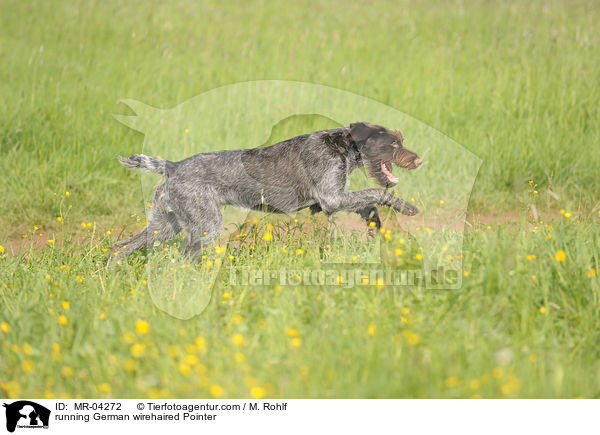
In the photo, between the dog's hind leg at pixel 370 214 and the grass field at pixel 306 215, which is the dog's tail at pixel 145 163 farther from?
the dog's hind leg at pixel 370 214

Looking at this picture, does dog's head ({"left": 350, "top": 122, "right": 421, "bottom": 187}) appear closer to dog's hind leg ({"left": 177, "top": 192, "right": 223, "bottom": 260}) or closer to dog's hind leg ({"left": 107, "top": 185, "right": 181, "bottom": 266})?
dog's hind leg ({"left": 177, "top": 192, "right": 223, "bottom": 260})

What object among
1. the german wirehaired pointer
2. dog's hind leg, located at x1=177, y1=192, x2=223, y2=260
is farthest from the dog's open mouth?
dog's hind leg, located at x1=177, y1=192, x2=223, y2=260

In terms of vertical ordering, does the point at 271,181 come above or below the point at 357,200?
above

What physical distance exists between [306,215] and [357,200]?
1.33m

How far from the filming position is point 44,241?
6352 mm

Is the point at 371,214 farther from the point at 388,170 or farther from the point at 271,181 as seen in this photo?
the point at 271,181

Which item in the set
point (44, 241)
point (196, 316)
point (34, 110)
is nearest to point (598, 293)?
point (196, 316)

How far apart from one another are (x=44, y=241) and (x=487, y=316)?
15.2 ft

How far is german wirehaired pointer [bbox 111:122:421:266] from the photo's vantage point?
201 inches
